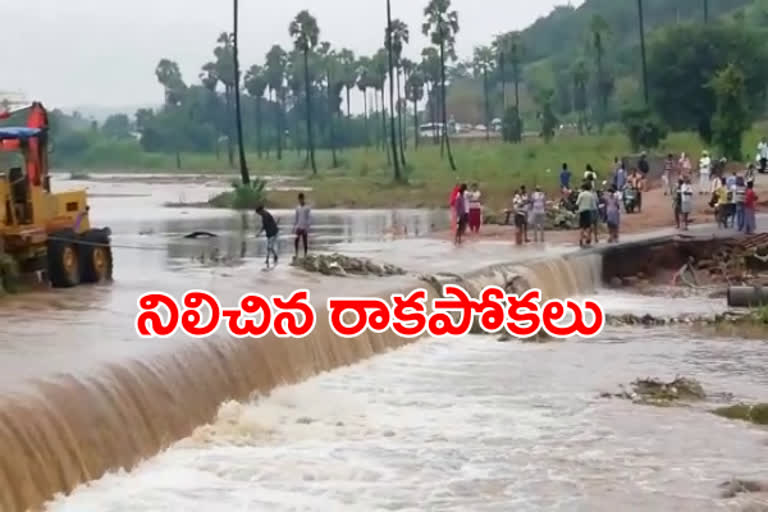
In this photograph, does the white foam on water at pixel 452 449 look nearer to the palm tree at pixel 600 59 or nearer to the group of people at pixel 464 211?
the group of people at pixel 464 211

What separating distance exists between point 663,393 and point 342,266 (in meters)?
9.58

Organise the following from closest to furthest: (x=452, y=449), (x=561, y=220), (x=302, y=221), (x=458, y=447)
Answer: (x=452, y=449), (x=458, y=447), (x=302, y=221), (x=561, y=220)

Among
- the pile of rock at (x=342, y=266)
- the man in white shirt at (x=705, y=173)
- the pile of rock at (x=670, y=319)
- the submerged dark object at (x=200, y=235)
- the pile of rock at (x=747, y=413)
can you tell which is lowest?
the pile of rock at (x=747, y=413)

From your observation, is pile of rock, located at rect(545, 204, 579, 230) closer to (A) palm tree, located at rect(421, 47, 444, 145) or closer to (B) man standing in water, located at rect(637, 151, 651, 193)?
(B) man standing in water, located at rect(637, 151, 651, 193)

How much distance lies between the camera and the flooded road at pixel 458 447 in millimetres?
12500

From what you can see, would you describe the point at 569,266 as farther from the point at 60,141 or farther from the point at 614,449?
the point at 60,141

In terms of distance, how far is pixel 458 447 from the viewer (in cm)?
1478

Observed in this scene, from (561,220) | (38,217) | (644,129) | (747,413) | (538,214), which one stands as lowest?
(747,413)

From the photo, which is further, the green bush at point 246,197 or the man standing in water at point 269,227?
the green bush at point 246,197

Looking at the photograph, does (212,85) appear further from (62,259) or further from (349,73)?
(62,259)

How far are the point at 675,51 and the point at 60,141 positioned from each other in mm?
99521

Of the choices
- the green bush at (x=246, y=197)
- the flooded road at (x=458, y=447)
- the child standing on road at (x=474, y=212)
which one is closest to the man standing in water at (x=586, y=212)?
the child standing on road at (x=474, y=212)

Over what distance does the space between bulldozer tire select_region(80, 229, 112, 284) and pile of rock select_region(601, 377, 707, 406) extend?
9.30m

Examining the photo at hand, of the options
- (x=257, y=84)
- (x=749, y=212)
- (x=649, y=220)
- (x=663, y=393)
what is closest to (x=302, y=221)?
(x=663, y=393)
